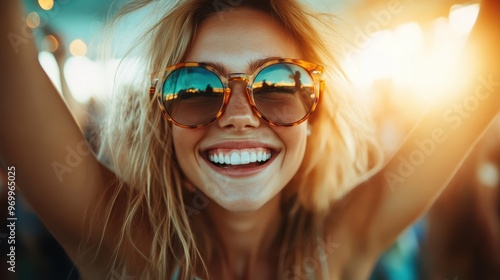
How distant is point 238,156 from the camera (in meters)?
1.22

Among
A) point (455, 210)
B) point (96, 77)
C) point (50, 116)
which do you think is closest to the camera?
point (50, 116)

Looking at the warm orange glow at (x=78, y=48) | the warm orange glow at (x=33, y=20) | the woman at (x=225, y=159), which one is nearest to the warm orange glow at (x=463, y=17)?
the woman at (x=225, y=159)

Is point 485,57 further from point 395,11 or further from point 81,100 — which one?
point 81,100

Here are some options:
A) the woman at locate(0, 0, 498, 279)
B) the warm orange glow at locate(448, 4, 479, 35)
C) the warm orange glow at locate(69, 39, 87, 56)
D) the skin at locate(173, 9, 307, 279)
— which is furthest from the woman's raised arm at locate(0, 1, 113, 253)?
the warm orange glow at locate(448, 4, 479, 35)

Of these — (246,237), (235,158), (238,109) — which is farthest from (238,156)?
(246,237)

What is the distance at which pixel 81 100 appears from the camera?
126 centimetres

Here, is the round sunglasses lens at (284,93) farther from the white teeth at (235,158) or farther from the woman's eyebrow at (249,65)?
the white teeth at (235,158)

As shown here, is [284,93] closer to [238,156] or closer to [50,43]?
[238,156]

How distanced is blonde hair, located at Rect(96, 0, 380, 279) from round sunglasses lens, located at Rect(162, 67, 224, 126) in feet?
0.28

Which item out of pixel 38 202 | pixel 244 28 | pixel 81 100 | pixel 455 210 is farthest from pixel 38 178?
pixel 455 210

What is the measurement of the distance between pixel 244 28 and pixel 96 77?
1.37ft

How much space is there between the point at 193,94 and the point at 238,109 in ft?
0.37

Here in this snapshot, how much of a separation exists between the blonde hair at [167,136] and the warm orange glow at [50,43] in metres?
0.14

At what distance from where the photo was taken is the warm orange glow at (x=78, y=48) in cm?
127
